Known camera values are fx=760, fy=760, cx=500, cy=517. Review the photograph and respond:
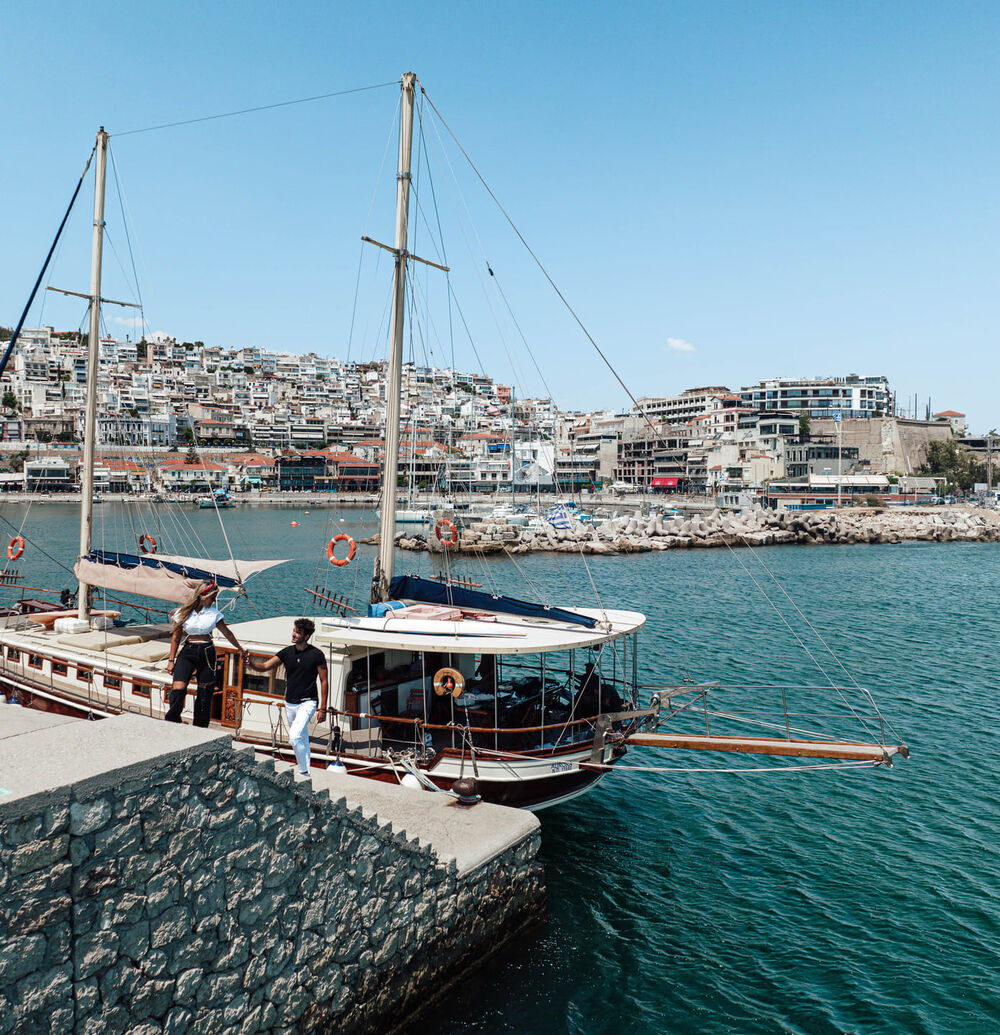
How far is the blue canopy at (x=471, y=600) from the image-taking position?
41.0 ft

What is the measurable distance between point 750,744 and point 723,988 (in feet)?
9.84

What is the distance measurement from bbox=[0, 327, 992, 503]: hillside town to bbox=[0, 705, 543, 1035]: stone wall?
82830 millimetres

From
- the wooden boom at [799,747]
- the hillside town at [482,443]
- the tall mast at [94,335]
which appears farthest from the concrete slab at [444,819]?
the hillside town at [482,443]

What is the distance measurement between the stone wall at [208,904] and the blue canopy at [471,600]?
511cm

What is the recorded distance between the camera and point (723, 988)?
28.5 ft

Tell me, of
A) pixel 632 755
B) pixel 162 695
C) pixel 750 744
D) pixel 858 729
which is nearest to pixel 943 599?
pixel 858 729

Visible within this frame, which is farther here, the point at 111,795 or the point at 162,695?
the point at 162,695

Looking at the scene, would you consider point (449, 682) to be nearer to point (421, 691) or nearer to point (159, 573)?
point (421, 691)

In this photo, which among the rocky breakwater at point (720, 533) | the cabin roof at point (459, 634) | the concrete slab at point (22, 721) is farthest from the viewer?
the rocky breakwater at point (720, 533)

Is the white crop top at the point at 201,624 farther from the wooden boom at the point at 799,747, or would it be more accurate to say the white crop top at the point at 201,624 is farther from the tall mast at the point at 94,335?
the tall mast at the point at 94,335

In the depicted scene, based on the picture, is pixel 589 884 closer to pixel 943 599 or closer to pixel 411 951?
pixel 411 951

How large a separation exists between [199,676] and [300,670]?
1.74 metres

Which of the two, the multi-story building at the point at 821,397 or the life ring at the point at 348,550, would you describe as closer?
the life ring at the point at 348,550

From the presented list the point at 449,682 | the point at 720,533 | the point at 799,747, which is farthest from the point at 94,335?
the point at 720,533
